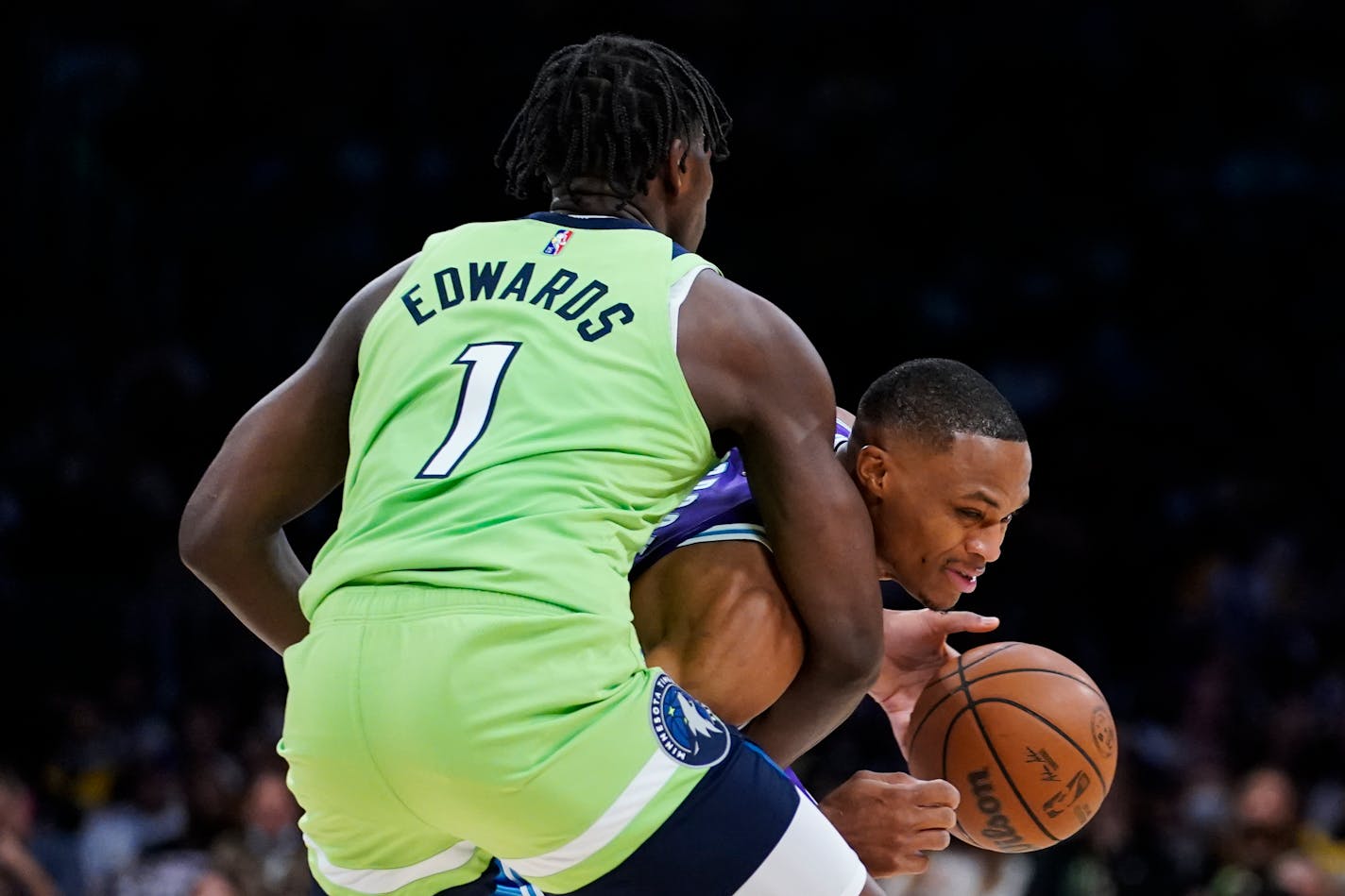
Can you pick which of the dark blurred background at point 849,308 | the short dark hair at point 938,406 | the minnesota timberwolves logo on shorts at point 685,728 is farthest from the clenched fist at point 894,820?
the dark blurred background at point 849,308

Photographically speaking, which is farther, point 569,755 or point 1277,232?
point 1277,232

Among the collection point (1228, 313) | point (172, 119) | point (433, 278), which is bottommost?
point (1228, 313)

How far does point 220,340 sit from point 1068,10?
17.8ft

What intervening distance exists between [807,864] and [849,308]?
7.26 m

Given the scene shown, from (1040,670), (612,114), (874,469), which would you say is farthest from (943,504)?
(612,114)

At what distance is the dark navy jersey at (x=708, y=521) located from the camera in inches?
104

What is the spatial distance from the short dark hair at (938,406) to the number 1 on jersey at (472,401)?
69 cm

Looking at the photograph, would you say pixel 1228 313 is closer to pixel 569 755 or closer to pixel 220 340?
pixel 220 340

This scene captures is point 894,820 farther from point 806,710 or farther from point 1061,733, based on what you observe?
point 1061,733

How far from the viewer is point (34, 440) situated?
330 inches

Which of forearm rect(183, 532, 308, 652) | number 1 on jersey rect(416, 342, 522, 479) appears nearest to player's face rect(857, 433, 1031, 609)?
number 1 on jersey rect(416, 342, 522, 479)

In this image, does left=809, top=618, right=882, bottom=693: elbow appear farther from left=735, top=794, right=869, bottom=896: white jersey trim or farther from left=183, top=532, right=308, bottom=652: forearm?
left=183, top=532, right=308, bottom=652: forearm

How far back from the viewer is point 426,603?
2.25 m

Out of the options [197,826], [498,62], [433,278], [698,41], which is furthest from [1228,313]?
[433,278]
